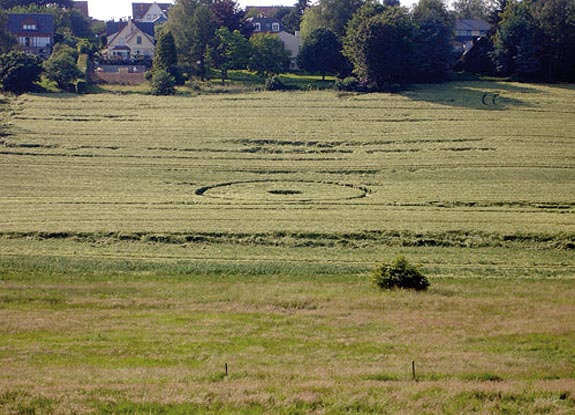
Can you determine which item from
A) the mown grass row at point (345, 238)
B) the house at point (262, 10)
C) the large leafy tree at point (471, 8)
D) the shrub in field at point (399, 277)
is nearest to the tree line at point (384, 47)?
the mown grass row at point (345, 238)

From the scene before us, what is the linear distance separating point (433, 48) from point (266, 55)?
20.1 meters

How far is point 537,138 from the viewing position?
228ft

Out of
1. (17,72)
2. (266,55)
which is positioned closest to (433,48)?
A: (266,55)

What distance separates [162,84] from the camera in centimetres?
9156

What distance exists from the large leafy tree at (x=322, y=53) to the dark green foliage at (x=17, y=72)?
31.4 meters

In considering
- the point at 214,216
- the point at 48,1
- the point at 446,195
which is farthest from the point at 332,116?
the point at 48,1

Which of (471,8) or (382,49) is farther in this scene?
(471,8)

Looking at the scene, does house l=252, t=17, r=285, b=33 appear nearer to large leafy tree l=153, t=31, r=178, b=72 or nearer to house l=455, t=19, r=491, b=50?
house l=455, t=19, r=491, b=50

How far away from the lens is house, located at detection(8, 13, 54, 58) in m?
121

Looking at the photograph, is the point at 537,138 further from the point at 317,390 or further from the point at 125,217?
the point at 317,390

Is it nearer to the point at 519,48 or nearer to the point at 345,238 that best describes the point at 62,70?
the point at 519,48

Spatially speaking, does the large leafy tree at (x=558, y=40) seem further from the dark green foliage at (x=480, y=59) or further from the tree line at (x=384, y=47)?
the dark green foliage at (x=480, y=59)

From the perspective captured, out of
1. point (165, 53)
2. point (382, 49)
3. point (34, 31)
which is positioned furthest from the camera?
point (34, 31)

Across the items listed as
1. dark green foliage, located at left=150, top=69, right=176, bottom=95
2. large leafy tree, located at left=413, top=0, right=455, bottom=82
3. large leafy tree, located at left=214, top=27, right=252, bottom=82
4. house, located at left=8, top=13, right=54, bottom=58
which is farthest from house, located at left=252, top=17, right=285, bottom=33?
dark green foliage, located at left=150, top=69, right=176, bottom=95
